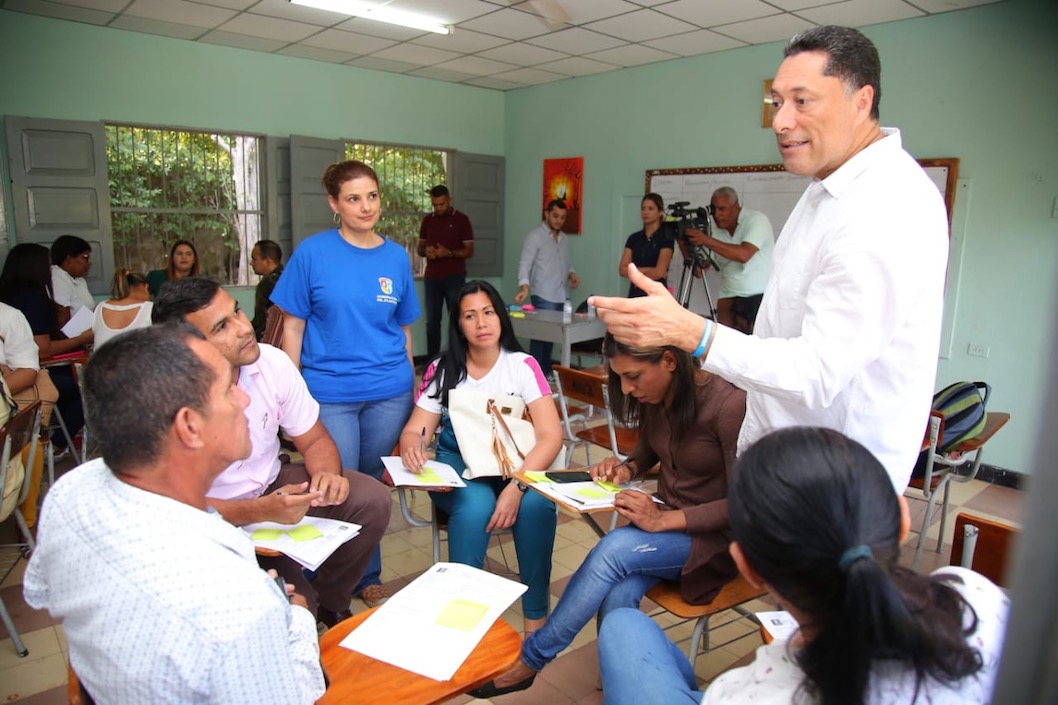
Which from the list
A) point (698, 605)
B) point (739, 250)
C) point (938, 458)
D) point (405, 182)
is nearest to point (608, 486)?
point (698, 605)

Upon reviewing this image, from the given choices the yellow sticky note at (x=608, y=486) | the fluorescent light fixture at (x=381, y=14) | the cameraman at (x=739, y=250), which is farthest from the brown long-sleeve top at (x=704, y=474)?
the fluorescent light fixture at (x=381, y=14)

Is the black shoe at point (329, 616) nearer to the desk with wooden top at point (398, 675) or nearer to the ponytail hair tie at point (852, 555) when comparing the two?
the desk with wooden top at point (398, 675)

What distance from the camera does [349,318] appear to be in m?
2.58

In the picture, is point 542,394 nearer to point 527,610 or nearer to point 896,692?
point 527,610

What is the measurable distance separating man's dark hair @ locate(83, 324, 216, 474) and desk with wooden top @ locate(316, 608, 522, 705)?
55cm

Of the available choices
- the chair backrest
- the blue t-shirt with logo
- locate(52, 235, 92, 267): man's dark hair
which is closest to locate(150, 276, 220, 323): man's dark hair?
the blue t-shirt with logo

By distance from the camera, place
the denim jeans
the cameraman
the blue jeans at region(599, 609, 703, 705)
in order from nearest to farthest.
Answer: the blue jeans at region(599, 609, 703, 705), the cameraman, the denim jeans

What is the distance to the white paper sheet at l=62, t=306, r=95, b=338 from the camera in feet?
14.3

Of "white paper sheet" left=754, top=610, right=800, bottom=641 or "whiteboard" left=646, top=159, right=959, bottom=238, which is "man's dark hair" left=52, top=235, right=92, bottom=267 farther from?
"white paper sheet" left=754, top=610, right=800, bottom=641

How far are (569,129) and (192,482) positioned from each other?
6.39 metres

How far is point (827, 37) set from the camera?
1.33 meters

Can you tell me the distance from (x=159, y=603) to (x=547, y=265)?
5775mm

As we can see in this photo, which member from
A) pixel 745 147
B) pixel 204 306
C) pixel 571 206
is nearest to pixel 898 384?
pixel 204 306

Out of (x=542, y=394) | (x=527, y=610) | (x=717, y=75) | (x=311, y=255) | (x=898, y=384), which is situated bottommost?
(x=527, y=610)
